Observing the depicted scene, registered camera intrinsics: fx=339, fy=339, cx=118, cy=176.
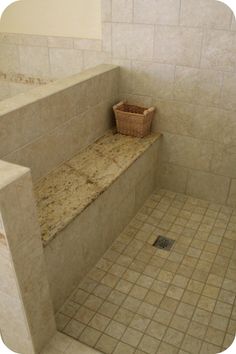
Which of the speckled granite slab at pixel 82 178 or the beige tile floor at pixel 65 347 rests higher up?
the speckled granite slab at pixel 82 178

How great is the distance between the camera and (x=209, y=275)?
2.23 m

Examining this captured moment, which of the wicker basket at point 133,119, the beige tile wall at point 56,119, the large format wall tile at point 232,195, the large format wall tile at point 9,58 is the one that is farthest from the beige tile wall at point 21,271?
the large format wall tile at point 9,58

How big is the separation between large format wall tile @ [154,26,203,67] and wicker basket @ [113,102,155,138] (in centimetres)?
43

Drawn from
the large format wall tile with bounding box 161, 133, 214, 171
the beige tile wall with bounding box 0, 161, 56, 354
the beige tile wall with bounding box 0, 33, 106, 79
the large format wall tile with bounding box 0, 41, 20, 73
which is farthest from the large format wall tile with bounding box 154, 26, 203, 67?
the beige tile wall with bounding box 0, 161, 56, 354

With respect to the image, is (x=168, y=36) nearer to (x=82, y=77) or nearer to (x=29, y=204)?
(x=82, y=77)

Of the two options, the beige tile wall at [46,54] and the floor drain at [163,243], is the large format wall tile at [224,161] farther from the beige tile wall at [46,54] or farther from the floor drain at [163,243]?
the beige tile wall at [46,54]

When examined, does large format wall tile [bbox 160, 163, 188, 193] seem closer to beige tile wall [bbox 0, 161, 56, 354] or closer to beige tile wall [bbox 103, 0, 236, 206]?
beige tile wall [bbox 103, 0, 236, 206]

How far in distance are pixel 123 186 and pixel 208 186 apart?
89cm

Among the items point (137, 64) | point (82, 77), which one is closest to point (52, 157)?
point (82, 77)

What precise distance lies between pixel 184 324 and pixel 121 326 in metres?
0.35

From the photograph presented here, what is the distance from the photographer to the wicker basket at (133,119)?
2.71 metres

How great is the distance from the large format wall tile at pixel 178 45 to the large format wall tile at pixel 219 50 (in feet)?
0.19

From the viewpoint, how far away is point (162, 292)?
2.11 m

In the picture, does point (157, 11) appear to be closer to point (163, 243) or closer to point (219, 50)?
point (219, 50)
